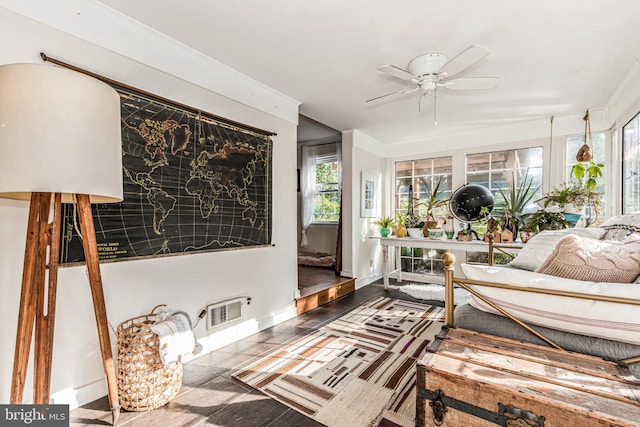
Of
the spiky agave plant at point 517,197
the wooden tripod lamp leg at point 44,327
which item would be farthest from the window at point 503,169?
the wooden tripod lamp leg at point 44,327

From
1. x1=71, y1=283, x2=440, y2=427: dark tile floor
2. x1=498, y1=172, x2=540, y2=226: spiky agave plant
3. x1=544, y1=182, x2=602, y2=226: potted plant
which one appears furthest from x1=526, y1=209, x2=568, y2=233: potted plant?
x1=71, y1=283, x2=440, y2=427: dark tile floor

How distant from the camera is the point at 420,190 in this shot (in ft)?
15.9

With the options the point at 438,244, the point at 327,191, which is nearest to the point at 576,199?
the point at 438,244

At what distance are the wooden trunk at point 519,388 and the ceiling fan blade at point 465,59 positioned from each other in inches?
64.0

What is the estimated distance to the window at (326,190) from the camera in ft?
17.9

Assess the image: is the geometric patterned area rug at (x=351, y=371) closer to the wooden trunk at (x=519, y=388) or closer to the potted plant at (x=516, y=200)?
the wooden trunk at (x=519, y=388)

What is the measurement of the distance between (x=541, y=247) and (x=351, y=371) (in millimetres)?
1611

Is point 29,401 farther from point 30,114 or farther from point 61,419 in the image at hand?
point 30,114

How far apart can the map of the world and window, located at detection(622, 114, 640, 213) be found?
3.43m

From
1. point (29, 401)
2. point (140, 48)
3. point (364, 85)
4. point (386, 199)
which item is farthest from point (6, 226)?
point (386, 199)

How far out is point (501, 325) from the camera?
4.40ft

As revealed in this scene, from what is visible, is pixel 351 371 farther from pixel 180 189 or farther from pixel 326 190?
pixel 326 190

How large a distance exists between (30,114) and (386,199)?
473cm

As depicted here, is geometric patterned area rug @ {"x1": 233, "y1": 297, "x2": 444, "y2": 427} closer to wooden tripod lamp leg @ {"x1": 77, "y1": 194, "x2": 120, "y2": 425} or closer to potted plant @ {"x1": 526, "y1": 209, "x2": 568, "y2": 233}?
wooden tripod lamp leg @ {"x1": 77, "y1": 194, "x2": 120, "y2": 425}
